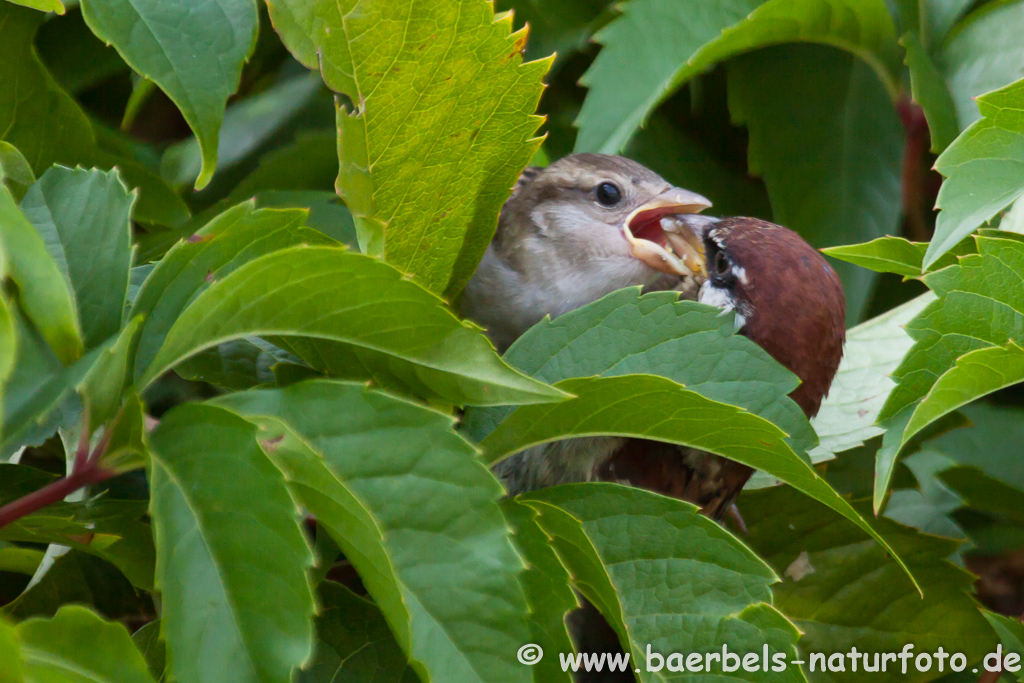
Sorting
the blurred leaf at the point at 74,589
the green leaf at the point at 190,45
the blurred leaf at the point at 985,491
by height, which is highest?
the green leaf at the point at 190,45

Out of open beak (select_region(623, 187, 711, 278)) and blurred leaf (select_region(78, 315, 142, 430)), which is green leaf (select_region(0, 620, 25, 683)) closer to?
blurred leaf (select_region(78, 315, 142, 430))

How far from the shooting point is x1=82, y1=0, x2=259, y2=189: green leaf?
2.17 ft

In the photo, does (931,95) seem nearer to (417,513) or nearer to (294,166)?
(294,166)

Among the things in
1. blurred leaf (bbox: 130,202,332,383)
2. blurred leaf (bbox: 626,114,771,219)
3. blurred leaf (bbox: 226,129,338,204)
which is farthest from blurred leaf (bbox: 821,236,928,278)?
blurred leaf (bbox: 226,129,338,204)

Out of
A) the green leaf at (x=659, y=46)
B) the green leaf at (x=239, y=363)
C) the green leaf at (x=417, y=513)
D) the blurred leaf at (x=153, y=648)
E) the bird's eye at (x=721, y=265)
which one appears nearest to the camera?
the green leaf at (x=417, y=513)

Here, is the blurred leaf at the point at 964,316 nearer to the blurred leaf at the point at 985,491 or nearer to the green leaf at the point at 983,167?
the green leaf at the point at 983,167

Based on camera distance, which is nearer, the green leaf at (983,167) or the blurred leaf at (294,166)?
Result: the green leaf at (983,167)

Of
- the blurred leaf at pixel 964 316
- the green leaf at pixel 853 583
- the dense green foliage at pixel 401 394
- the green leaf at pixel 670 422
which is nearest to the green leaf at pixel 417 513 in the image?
the dense green foliage at pixel 401 394

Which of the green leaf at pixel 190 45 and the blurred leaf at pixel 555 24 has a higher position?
the green leaf at pixel 190 45

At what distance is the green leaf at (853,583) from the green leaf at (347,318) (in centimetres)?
60

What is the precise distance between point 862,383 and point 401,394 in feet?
2.14

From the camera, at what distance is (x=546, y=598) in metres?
0.59

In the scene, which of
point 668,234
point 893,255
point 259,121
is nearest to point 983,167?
point 893,255

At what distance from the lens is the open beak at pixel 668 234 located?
3.43 feet
